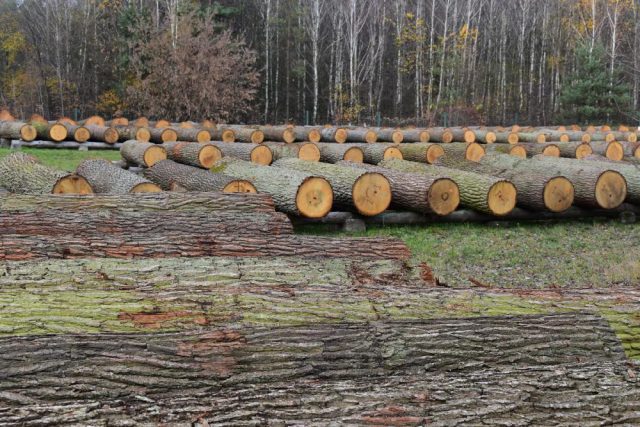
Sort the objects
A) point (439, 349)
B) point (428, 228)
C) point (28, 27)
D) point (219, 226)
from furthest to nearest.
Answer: point (28, 27)
point (428, 228)
point (219, 226)
point (439, 349)

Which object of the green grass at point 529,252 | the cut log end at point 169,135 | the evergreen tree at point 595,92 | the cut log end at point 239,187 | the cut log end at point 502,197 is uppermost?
the evergreen tree at point 595,92

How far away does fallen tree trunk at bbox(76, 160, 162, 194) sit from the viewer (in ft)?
29.6

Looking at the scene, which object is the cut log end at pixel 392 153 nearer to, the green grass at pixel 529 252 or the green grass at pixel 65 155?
the green grass at pixel 529 252

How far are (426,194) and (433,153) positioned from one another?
4.63 metres

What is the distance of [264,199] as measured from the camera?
801 cm

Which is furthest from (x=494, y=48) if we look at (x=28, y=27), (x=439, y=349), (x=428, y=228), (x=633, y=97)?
(x=439, y=349)

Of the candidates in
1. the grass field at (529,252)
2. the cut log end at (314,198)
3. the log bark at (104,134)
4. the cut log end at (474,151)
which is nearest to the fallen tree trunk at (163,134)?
the log bark at (104,134)

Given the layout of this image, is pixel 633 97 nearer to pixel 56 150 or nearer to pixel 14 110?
pixel 56 150

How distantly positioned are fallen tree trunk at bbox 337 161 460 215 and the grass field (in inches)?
12.9

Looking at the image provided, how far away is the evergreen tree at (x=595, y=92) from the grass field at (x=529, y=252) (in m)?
22.5

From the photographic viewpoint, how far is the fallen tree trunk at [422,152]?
13805 mm

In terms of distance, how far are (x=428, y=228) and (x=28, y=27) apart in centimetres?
3425

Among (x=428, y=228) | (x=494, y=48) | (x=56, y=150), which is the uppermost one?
(x=494, y=48)

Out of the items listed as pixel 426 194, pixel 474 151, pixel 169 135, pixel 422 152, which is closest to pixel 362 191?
pixel 426 194
